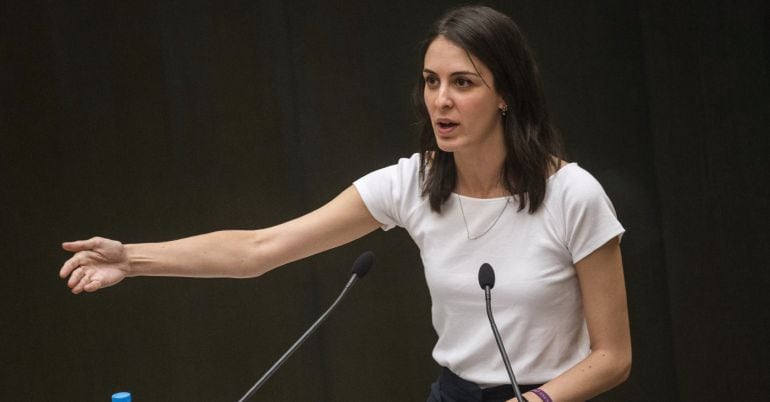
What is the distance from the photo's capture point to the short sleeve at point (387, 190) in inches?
78.2

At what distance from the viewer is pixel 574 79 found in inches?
107

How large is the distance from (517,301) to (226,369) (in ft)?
5.12

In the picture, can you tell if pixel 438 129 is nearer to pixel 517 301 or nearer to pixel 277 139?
pixel 517 301

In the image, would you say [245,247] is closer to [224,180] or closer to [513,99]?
[513,99]

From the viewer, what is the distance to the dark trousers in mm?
1787

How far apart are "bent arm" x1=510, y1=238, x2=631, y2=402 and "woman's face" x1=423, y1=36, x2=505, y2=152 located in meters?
0.33

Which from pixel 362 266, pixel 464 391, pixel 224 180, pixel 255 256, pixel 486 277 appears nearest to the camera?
pixel 486 277

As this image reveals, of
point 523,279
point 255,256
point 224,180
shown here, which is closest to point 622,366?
point 523,279

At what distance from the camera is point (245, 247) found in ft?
6.44

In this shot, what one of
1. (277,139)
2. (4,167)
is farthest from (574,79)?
(4,167)

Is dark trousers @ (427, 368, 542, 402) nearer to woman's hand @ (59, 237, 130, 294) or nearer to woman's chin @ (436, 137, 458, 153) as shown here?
woman's chin @ (436, 137, 458, 153)


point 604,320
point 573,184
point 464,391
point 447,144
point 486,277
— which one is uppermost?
point 447,144

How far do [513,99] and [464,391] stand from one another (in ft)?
1.89

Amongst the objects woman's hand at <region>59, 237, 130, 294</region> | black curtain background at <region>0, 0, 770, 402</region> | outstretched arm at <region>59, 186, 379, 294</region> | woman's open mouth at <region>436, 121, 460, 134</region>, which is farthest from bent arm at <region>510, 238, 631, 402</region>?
black curtain background at <region>0, 0, 770, 402</region>
